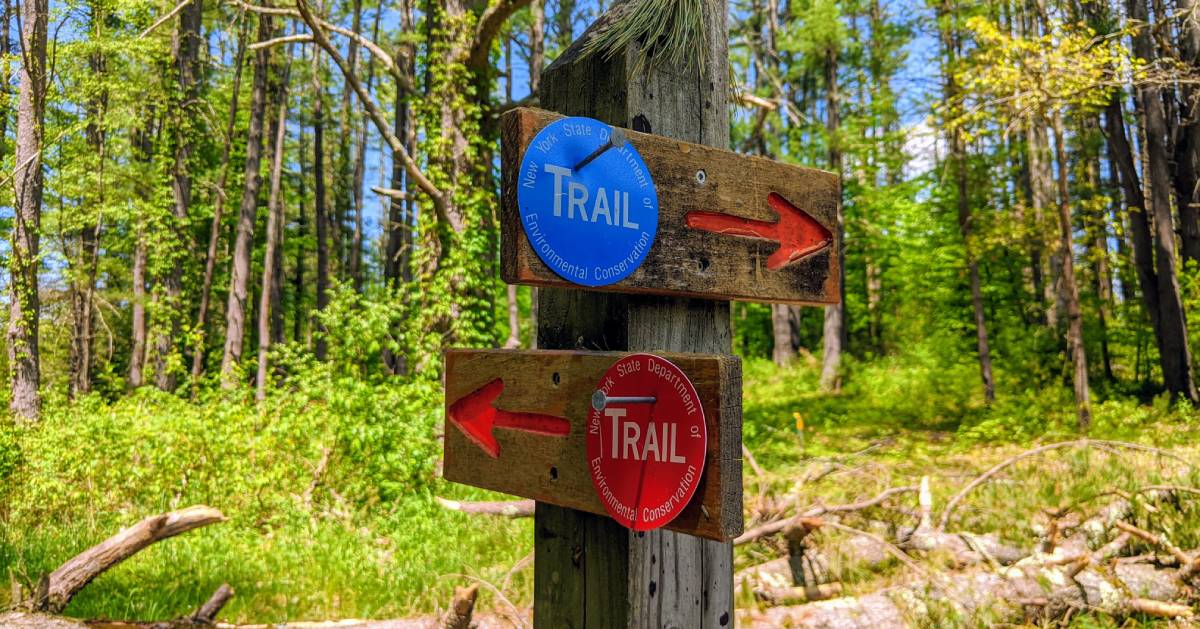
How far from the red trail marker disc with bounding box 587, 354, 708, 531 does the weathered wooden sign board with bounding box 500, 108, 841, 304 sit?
0.21m

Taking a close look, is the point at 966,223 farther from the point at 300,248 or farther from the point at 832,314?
the point at 300,248

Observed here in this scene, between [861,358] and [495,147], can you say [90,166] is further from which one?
[861,358]

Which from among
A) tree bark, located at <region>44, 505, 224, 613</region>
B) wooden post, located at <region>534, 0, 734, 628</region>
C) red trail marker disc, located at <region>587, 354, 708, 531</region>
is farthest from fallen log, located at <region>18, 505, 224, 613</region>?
red trail marker disc, located at <region>587, 354, 708, 531</region>

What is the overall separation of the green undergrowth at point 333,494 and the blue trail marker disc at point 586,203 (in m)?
2.54

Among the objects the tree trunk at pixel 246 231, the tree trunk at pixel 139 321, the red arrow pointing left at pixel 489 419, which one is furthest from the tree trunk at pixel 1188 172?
the tree trunk at pixel 139 321

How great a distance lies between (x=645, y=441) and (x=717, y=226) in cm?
53

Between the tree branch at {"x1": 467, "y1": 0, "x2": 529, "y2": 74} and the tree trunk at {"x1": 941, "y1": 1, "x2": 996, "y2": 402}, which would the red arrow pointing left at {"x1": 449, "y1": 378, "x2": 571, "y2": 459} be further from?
the tree trunk at {"x1": 941, "y1": 1, "x2": 996, "y2": 402}

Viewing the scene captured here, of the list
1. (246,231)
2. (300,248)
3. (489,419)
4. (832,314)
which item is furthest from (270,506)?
(300,248)

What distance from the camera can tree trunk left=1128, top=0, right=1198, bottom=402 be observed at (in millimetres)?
11562

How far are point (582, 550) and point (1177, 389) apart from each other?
1267cm

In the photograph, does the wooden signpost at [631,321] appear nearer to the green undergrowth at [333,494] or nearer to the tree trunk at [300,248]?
the green undergrowth at [333,494]

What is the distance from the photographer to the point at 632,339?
172 cm

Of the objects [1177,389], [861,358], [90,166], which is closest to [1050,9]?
[1177,389]

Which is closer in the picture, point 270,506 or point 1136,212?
point 270,506
